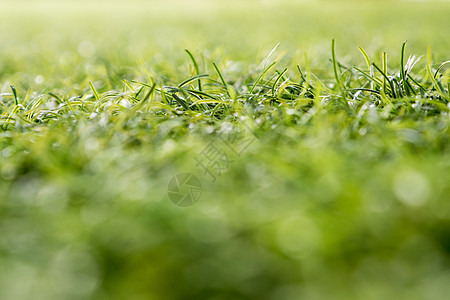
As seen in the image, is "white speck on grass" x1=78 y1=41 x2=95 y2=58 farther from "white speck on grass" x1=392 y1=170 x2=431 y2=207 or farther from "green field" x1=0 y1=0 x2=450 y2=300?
"white speck on grass" x1=392 y1=170 x2=431 y2=207

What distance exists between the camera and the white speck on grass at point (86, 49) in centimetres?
352

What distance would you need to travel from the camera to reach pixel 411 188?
0.91 m

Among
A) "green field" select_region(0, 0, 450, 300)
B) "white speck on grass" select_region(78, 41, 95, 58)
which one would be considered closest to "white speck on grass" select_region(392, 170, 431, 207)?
"green field" select_region(0, 0, 450, 300)

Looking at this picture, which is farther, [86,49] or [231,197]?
[86,49]

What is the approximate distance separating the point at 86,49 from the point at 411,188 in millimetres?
3352

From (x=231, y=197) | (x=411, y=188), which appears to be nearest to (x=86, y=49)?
(x=231, y=197)

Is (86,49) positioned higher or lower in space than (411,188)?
lower

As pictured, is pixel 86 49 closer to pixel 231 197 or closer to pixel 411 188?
pixel 231 197

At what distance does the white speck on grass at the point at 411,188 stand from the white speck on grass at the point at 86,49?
2881 mm

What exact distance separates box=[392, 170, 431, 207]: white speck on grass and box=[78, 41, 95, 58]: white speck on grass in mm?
2881

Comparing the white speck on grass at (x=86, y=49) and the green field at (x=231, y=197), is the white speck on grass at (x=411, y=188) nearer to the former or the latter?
the green field at (x=231, y=197)

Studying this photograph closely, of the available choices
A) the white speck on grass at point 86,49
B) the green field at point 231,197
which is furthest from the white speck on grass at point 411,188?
the white speck on grass at point 86,49

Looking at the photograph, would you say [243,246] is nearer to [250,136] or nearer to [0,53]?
[250,136]

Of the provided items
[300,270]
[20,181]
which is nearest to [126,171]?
[20,181]
